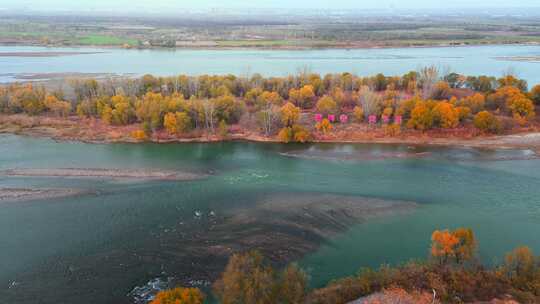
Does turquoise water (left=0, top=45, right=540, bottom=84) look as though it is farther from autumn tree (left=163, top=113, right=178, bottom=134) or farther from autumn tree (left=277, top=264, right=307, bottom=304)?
autumn tree (left=277, top=264, right=307, bottom=304)

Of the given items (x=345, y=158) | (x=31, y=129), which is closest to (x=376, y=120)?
(x=345, y=158)

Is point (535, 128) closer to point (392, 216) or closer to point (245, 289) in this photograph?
point (392, 216)

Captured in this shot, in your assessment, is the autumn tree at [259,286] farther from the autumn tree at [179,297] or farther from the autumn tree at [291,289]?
the autumn tree at [179,297]

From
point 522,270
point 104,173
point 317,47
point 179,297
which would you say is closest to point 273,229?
point 179,297

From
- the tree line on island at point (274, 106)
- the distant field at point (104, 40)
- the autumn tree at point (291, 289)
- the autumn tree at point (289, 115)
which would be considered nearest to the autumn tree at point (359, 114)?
the tree line on island at point (274, 106)

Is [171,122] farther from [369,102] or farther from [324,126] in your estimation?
[369,102]

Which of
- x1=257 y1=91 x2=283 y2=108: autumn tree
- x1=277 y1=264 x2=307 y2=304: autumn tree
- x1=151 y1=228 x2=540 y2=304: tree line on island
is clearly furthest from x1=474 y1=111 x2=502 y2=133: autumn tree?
x1=277 y1=264 x2=307 y2=304: autumn tree
